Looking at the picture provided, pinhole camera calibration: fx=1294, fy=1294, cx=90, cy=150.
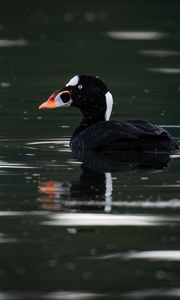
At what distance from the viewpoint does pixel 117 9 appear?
34.5 m

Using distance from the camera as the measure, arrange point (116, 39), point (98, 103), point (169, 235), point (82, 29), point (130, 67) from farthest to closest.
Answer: point (82, 29)
point (116, 39)
point (130, 67)
point (98, 103)
point (169, 235)

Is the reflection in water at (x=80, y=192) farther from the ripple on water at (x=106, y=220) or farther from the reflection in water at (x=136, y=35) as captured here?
the reflection in water at (x=136, y=35)

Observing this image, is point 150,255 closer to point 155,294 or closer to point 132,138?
point 155,294

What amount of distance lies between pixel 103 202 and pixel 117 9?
24.3 m

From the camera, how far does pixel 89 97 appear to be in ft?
49.4

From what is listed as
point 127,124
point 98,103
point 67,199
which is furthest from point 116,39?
point 67,199

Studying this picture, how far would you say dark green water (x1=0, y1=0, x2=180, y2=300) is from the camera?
8117mm

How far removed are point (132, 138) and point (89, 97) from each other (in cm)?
204

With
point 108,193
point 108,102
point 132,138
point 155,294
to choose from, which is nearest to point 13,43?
point 108,102

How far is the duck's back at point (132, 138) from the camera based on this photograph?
13125mm

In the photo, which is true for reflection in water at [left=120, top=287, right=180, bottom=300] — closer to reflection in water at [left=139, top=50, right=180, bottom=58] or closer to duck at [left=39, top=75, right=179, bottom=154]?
duck at [left=39, top=75, right=179, bottom=154]

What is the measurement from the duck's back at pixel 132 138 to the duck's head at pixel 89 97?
51.7 inches

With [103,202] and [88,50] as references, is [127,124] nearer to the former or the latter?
[103,202]

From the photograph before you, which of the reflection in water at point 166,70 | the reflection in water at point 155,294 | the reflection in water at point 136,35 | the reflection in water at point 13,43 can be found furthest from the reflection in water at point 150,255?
the reflection in water at point 136,35
